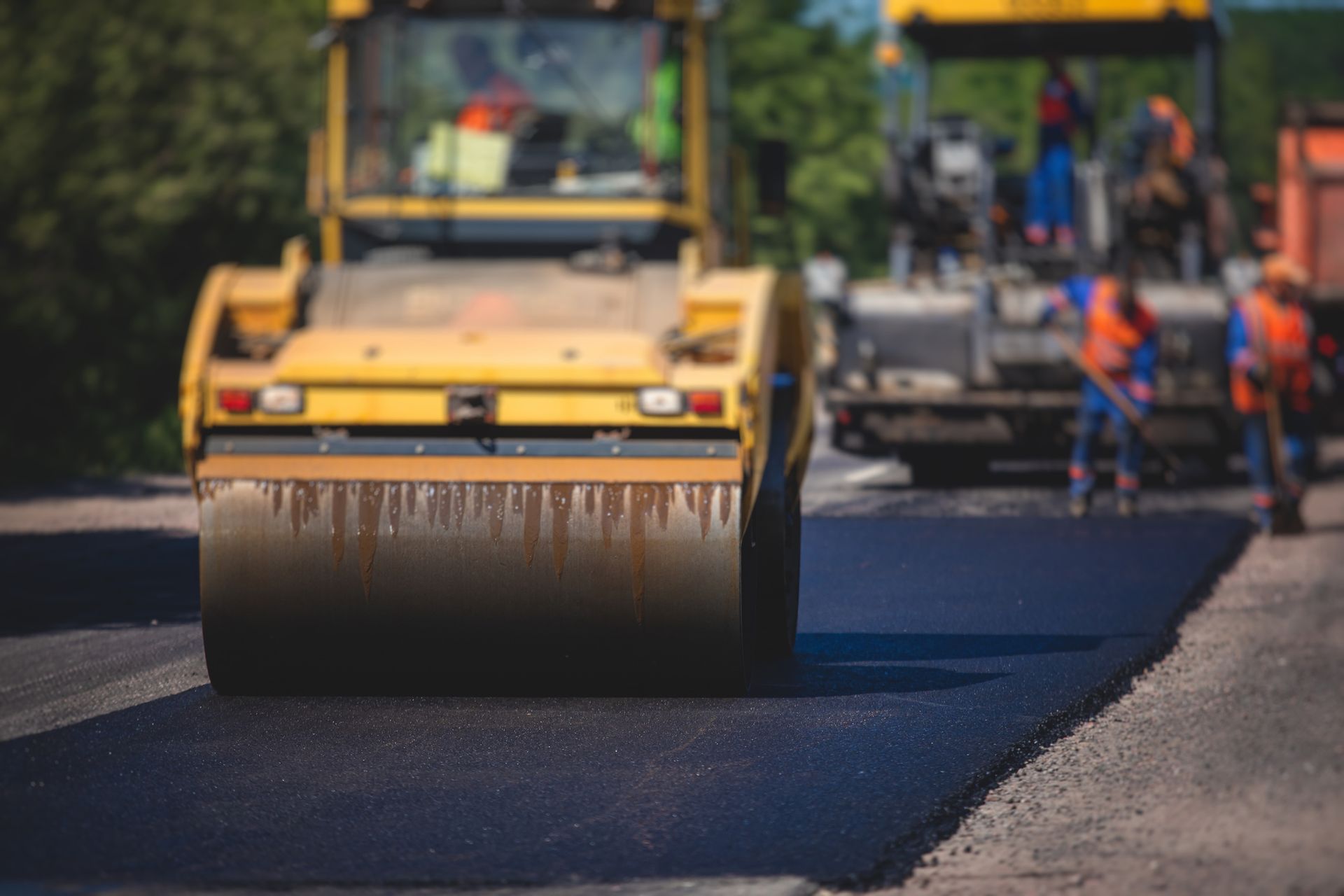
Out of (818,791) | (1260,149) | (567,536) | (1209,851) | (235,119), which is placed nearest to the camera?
(1209,851)

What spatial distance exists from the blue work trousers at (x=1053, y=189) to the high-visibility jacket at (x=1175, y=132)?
0.82m

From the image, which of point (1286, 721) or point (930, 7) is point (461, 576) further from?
point (930, 7)

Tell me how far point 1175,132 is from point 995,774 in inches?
453

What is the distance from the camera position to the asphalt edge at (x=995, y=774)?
4605 millimetres

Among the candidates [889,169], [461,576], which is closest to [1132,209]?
[889,169]

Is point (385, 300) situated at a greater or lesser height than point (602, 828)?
greater

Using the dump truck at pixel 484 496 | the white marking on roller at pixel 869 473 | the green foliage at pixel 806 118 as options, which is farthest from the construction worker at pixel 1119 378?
the green foliage at pixel 806 118

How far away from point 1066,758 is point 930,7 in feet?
36.7

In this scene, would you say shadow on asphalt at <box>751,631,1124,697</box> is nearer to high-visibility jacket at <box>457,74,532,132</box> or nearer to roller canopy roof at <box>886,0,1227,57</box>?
high-visibility jacket at <box>457,74,532,132</box>

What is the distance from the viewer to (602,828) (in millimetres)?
5000

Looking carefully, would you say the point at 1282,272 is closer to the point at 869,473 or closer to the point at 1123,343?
the point at 1123,343

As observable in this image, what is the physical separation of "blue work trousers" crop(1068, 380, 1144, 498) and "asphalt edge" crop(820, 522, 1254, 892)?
13.4ft

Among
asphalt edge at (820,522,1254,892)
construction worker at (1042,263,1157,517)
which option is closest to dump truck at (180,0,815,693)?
asphalt edge at (820,522,1254,892)

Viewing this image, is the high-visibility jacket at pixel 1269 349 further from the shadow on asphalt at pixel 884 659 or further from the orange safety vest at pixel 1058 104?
the shadow on asphalt at pixel 884 659
